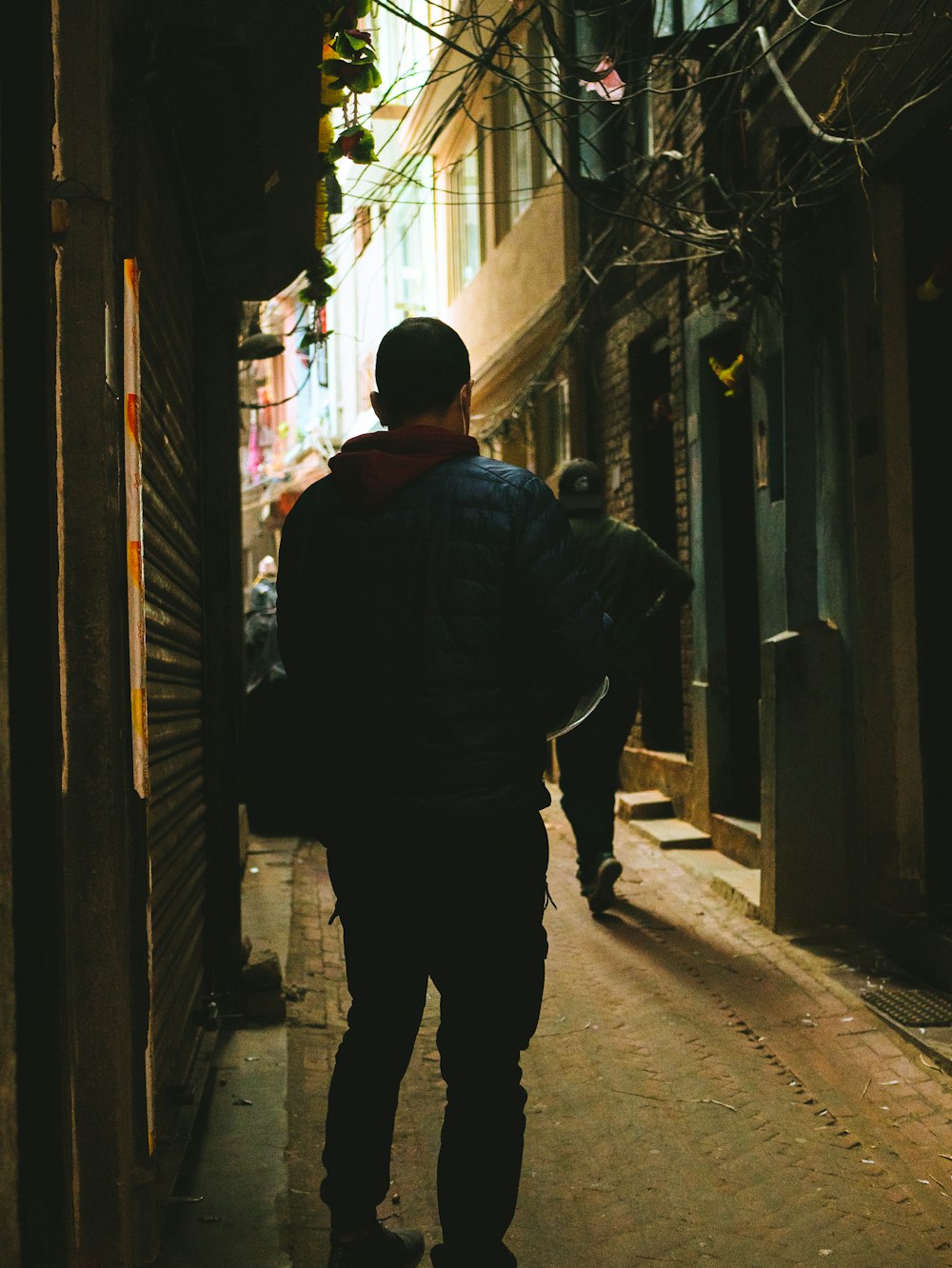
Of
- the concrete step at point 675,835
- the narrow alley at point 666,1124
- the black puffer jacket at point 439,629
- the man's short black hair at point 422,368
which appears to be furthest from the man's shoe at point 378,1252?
the concrete step at point 675,835

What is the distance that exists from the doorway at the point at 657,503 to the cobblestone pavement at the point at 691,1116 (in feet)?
14.5

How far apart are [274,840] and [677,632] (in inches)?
145

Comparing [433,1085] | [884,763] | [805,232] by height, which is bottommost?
[433,1085]

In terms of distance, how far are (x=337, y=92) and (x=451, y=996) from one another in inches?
132

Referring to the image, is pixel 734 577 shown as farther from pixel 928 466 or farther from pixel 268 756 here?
pixel 268 756

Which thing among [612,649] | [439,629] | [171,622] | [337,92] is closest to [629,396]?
[612,649]

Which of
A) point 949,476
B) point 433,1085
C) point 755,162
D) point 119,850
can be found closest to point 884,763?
point 949,476

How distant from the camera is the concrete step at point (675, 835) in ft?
28.4

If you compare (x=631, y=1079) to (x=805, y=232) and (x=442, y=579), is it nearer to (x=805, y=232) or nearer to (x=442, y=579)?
(x=442, y=579)

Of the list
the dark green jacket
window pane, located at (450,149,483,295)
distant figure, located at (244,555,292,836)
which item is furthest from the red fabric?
window pane, located at (450,149,483,295)

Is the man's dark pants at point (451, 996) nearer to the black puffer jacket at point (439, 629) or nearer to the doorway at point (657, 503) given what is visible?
the black puffer jacket at point (439, 629)

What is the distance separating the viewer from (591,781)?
6914 mm

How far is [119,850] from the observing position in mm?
2607

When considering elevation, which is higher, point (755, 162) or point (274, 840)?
point (755, 162)
